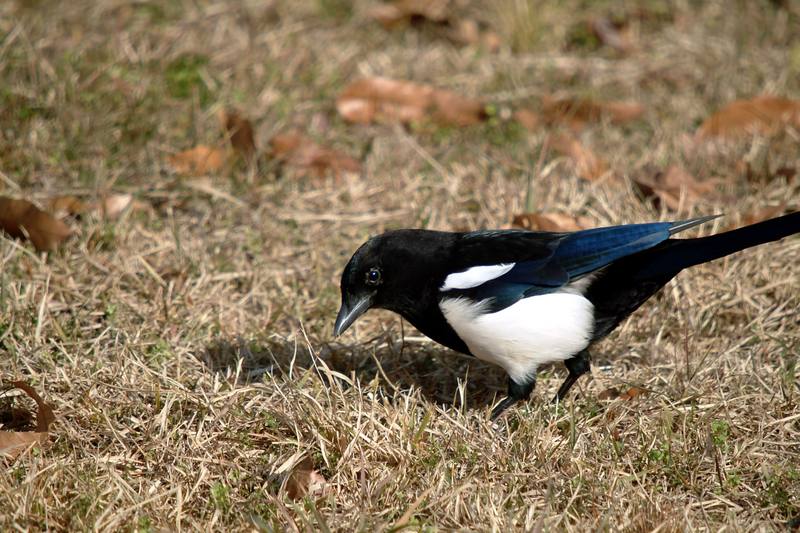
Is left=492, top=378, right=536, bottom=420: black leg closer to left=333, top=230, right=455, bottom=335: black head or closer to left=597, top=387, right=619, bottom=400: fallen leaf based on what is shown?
left=597, top=387, right=619, bottom=400: fallen leaf

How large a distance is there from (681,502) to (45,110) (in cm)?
288

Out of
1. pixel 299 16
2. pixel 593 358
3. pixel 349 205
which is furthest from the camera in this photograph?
pixel 299 16

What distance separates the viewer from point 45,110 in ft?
12.8

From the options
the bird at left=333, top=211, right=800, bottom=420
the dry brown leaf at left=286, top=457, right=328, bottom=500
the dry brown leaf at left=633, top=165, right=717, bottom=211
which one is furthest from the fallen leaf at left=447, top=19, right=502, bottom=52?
the dry brown leaf at left=286, top=457, right=328, bottom=500

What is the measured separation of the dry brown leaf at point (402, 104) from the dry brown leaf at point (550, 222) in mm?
1075

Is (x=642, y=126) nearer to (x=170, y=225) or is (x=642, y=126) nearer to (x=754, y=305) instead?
(x=754, y=305)

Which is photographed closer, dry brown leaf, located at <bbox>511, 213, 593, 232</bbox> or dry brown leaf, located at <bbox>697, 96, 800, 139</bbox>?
dry brown leaf, located at <bbox>511, 213, 593, 232</bbox>

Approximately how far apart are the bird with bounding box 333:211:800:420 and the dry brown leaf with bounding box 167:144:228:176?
4.48 feet

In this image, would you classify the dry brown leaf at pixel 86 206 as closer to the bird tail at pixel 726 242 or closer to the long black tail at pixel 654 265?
the long black tail at pixel 654 265

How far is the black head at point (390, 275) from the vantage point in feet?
9.02

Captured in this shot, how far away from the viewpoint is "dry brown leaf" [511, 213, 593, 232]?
3494mm

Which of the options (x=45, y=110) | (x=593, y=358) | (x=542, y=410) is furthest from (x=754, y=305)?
(x=45, y=110)

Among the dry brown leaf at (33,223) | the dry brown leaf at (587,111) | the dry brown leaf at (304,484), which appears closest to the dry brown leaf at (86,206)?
the dry brown leaf at (33,223)

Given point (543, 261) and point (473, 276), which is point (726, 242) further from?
point (473, 276)
